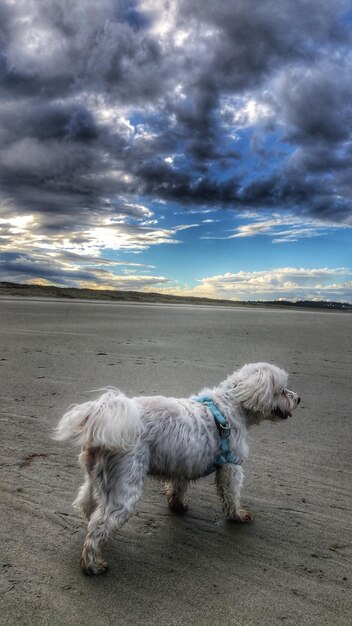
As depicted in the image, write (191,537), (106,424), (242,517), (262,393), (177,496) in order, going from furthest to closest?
(262,393)
(177,496)
(242,517)
(191,537)
(106,424)

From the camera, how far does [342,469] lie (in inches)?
202

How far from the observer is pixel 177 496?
4.30 m

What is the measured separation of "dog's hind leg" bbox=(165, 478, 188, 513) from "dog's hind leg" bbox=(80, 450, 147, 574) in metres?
0.69

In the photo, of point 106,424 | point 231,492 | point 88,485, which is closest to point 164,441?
point 106,424

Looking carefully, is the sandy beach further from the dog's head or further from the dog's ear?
the dog's ear

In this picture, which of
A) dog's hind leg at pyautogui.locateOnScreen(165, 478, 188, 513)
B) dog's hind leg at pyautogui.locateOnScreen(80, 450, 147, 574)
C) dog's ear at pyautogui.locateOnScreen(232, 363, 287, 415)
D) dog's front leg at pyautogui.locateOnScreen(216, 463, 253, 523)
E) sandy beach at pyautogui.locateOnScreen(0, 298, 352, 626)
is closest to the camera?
sandy beach at pyautogui.locateOnScreen(0, 298, 352, 626)

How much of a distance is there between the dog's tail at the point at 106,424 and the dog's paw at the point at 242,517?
129cm

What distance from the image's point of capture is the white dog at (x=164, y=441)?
3.51 metres

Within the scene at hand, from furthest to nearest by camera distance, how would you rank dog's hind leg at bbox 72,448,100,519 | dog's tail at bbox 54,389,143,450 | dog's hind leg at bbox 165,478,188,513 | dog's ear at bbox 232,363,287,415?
dog's ear at bbox 232,363,287,415
dog's hind leg at bbox 165,478,188,513
dog's hind leg at bbox 72,448,100,519
dog's tail at bbox 54,389,143,450

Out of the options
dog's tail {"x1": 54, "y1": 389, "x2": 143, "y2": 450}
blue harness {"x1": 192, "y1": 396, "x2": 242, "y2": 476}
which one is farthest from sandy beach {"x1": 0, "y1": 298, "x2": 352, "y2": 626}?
dog's tail {"x1": 54, "y1": 389, "x2": 143, "y2": 450}

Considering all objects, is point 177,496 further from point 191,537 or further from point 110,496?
point 110,496

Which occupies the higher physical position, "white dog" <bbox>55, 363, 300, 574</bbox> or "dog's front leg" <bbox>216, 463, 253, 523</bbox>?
"white dog" <bbox>55, 363, 300, 574</bbox>

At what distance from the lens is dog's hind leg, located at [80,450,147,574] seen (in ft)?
11.1

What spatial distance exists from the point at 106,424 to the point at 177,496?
4.35ft
